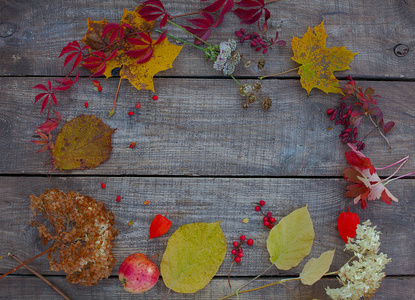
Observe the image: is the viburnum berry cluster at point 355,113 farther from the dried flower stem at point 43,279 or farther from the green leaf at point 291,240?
the dried flower stem at point 43,279

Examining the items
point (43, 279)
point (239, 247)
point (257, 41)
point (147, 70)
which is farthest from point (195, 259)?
point (257, 41)

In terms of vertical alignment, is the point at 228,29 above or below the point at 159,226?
above

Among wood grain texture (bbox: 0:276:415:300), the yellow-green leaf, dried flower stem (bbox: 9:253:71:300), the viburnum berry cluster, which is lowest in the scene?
wood grain texture (bbox: 0:276:415:300)

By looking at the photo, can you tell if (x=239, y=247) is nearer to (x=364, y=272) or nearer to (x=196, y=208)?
(x=196, y=208)

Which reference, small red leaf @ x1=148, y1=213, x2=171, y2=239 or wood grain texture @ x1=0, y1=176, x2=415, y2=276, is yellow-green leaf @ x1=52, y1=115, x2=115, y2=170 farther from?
small red leaf @ x1=148, y1=213, x2=171, y2=239

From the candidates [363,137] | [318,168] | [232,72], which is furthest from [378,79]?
[232,72]

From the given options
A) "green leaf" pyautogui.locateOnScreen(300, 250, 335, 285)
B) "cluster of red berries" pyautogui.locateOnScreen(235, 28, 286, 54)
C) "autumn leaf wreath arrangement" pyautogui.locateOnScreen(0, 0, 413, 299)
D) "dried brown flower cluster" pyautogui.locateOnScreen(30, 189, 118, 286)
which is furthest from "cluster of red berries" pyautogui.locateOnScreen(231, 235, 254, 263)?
"cluster of red berries" pyautogui.locateOnScreen(235, 28, 286, 54)
